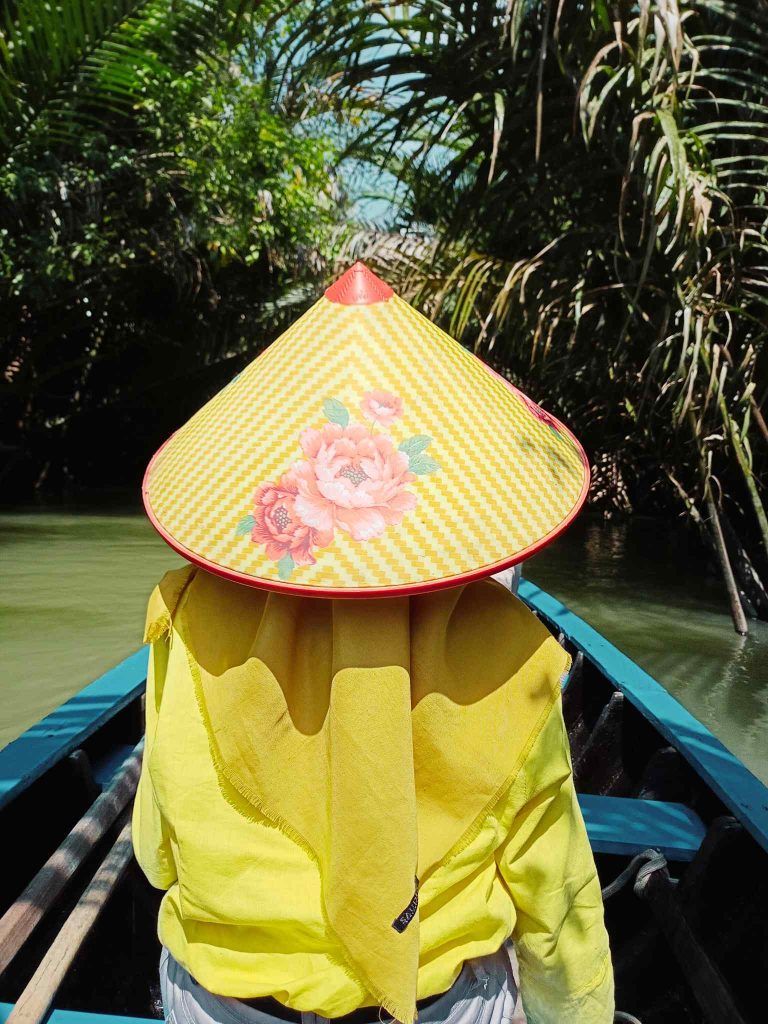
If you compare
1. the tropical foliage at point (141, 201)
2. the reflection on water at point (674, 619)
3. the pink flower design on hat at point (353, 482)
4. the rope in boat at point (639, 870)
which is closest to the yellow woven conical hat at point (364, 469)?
the pink flower design on hat at point (353, 482)

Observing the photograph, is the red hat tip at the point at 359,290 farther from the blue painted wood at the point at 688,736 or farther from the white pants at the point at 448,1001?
the blue painted wood at the point at 688,736

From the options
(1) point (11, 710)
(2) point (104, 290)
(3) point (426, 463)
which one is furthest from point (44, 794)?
(2) point (104, 290)

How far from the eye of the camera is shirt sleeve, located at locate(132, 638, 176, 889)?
0.91 m

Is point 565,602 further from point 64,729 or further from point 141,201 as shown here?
point 141,201

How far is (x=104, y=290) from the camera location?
31.1ft

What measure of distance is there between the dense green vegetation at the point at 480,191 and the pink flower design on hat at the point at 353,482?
3.19m

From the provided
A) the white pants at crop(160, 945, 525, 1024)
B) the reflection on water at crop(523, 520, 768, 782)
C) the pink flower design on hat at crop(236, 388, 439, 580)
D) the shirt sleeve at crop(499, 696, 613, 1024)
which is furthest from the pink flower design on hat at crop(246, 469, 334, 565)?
the reflection on water at crop(523, 520, 768, 782)

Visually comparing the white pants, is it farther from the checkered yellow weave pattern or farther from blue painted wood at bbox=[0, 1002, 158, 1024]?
the checkered yellow weave pattern

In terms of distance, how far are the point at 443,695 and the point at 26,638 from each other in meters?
4.76

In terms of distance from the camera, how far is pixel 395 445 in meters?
0.84

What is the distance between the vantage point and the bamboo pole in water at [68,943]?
1.18m

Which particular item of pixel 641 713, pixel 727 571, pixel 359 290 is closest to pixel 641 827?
pixel 641 713

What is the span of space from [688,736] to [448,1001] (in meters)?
1.37

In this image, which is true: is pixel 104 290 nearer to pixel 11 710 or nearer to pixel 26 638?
pixel 26 638
